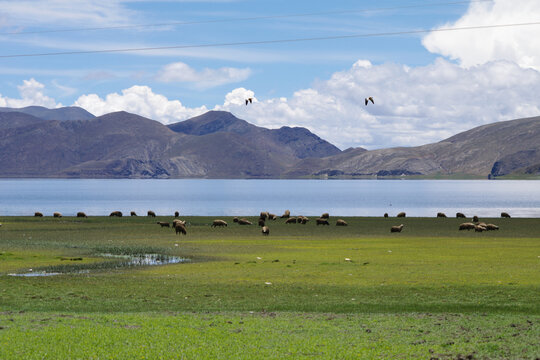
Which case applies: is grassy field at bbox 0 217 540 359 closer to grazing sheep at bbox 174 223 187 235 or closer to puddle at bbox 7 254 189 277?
puddle at bbox 7 254 189 277

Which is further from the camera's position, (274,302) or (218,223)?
(218,223)

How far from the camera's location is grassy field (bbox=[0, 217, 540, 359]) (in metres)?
15.0

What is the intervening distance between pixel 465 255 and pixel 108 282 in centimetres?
2254

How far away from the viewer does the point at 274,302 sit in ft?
73.6

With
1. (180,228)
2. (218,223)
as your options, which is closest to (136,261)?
(180,228)

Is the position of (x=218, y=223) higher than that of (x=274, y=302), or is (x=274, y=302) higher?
(x=218, y=223)

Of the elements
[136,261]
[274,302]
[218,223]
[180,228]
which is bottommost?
[274,302]

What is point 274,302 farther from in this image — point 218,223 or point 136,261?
point 218,223

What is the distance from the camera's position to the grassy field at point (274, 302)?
49.1 feet

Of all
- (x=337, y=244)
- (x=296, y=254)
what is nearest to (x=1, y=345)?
(x=296, y=254)

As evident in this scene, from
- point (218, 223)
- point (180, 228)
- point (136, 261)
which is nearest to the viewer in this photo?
point (136, 261)

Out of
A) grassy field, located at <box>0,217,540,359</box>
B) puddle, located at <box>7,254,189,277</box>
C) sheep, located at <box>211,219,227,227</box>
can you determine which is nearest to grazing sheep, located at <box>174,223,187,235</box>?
sheep, located at <box>211,219,227,227</box>

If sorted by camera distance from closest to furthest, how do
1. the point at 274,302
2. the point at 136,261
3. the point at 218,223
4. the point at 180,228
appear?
the point at 274,302, the point at 136,261, the point at 180,228, the point at 218,223

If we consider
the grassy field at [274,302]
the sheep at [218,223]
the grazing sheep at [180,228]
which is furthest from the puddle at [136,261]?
the sheep at [218,223]
